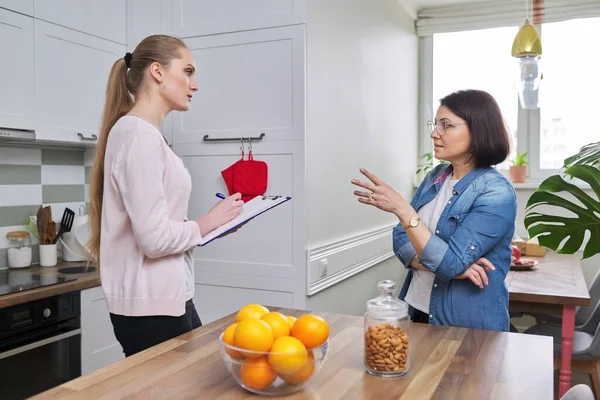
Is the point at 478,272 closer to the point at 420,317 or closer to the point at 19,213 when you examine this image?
the point at 420,317

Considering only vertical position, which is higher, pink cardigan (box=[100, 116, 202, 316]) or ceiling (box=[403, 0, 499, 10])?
ceiling (box=[403, 0, 499, 10])

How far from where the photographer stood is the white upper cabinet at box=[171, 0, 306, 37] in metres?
2.54

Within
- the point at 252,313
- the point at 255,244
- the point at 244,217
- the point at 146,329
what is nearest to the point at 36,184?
the point at 255,244

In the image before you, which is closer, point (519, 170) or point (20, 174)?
point (20, 174)

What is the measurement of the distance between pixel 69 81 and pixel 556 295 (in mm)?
2427

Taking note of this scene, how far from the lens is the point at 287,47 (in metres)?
2.55

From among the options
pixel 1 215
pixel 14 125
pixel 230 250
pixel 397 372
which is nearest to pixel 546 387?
pixel 397 372

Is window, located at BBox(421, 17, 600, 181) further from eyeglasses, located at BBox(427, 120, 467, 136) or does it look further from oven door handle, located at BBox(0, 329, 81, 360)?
oven door handle, located at BBox(0, 329, 81, 360)

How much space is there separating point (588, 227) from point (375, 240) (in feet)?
5.61

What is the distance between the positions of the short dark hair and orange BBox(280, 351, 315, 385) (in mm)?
1000

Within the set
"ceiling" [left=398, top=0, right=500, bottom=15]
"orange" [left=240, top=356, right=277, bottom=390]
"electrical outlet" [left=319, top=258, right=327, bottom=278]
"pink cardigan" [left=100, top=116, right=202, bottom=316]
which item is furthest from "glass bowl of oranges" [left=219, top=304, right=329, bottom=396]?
"ceiling" [left=398, top=0, right=500, bottom=15]

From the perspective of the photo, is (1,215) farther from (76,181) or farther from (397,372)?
(397,372)

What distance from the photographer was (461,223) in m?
1.68

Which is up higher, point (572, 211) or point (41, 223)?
point (572, 211)
